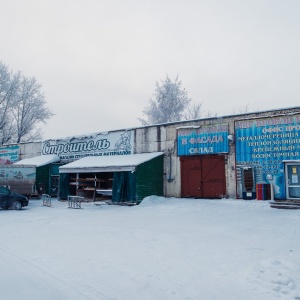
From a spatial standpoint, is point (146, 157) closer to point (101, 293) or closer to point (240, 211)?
point (240, 211)

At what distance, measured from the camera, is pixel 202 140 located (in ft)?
67.5

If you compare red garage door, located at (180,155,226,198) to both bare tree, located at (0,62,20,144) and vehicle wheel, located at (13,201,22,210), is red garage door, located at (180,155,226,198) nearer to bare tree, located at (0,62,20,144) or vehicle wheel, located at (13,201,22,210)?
vehicle wheel, located at (13,201,22,210)

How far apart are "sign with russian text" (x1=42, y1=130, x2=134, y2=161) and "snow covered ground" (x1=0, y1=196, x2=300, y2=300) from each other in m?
11.5

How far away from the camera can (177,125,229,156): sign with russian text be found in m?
19.8

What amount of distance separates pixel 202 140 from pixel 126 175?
5.40 m

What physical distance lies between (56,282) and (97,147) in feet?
67.8

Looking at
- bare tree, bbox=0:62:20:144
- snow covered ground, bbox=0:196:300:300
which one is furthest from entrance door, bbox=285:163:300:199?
bare tree, bbox=0:62:20:144

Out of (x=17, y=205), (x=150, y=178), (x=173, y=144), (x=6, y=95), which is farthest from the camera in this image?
(x=6, y=95)

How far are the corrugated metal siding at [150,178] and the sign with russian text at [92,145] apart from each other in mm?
3243

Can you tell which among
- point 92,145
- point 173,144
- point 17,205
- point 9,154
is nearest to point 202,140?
point 173,144

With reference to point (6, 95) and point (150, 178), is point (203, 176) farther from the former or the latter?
point (6, 95)

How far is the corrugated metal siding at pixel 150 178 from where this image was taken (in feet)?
65.3

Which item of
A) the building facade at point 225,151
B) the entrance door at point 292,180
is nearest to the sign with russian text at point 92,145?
the building facade at point 225,151

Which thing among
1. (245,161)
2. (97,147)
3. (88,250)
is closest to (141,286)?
(88,250)
